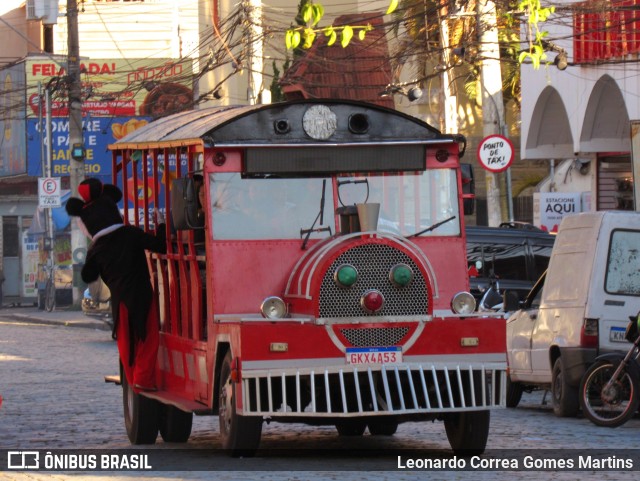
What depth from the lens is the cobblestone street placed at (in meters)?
10.4

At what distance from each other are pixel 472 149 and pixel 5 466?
130 ft

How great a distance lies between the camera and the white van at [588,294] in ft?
50.5

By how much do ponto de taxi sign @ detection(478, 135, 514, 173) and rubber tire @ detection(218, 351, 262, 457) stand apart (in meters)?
16.6

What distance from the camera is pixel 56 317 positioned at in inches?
1549

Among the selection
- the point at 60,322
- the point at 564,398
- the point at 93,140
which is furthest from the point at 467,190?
the point at 93,140

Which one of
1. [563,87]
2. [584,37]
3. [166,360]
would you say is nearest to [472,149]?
[563,87]

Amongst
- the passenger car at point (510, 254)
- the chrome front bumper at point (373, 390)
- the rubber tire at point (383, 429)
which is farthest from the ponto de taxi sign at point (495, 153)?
the chrome front bumper at point (373, 390)

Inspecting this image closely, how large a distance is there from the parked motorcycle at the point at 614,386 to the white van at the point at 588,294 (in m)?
0.62

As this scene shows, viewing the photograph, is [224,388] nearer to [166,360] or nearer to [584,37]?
[166,360]

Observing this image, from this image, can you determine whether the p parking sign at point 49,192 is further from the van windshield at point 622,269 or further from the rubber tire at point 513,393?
the van windshield at point 622,269

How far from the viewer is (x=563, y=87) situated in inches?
1329

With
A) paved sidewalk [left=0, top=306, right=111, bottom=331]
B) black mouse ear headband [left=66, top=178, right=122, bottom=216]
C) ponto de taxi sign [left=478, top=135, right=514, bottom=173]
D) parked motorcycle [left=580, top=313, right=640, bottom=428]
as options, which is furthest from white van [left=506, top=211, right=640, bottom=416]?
paved sidewalk [left=0, top=306, right=111, bottom=331]

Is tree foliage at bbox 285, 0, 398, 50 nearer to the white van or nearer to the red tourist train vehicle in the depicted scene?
the red tourist train vehicle

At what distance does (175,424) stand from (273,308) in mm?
2588
